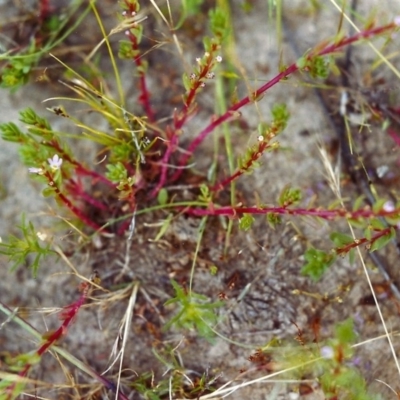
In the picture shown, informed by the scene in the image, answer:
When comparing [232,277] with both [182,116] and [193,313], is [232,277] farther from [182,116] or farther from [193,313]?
[182,116]

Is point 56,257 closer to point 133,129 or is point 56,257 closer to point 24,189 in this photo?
point 24,189

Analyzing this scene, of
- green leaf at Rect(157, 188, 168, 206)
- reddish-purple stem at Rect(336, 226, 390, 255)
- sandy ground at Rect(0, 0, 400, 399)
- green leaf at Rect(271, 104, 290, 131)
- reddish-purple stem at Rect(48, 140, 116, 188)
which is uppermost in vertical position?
green leaf at Rect(271, 104, 290, 131)

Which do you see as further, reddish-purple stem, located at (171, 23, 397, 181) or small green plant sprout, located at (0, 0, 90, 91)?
small green plant sprout, located at (0, 0, 90, 91)

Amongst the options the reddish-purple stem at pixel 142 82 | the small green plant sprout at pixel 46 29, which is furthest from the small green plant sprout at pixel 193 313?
the small green plant sprout at pixel 46 29

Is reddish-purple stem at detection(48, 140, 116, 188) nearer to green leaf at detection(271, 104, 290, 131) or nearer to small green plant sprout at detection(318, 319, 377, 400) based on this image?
green leaf at detection(271, 104, 290, 131)

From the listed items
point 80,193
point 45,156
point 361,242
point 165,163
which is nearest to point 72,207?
point 80,193

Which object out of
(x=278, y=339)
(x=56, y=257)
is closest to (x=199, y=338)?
(x=278, y=339)

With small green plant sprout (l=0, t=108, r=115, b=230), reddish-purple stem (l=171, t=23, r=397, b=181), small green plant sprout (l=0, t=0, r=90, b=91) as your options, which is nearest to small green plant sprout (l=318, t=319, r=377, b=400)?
reddish-purple stem (l=171, t=23, r=397, b=181)

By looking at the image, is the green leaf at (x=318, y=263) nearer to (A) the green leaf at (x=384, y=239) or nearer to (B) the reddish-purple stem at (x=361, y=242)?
(B) the reddish-purple stem at (x=361, y=242)
